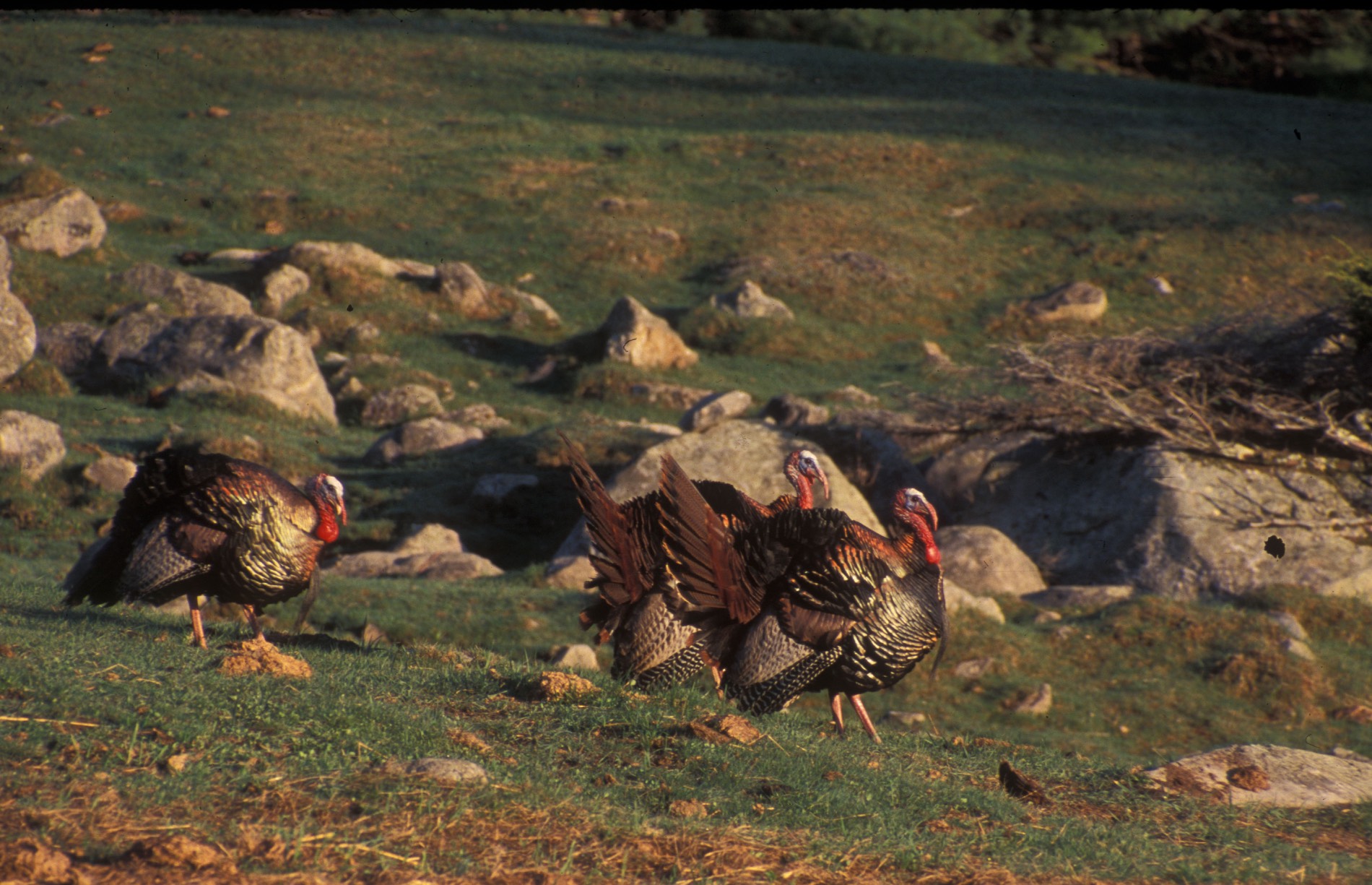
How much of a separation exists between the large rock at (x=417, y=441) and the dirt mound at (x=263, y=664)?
1426 cm

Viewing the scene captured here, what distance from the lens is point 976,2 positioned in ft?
219

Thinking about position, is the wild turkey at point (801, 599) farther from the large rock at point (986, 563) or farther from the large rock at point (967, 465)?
the large rock at point (967, 465)

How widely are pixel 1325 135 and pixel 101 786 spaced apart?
49640mm

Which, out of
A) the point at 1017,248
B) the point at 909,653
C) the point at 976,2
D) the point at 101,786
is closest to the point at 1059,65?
the point at 976,2

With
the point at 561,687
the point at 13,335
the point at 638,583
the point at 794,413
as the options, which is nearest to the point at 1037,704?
the point at 638,583

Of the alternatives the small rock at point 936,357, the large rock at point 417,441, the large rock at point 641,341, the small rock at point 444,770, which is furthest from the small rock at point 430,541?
the small rock at point 936,357

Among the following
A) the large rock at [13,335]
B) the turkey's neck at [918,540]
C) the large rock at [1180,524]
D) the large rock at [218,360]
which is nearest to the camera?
the turkey's neck at [918,540]

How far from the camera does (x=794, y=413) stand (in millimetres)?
22781

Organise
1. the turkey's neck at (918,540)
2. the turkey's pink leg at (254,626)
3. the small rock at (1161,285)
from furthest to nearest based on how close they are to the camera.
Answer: the small rock at (1161,285)
the turkey's pink leg at (254,626)
the turkey's neck at (918,540)

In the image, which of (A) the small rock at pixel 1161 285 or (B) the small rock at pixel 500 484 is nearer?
(B) the small rock at pixel 500 484

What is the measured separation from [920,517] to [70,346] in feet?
69.5

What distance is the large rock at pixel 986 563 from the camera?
1728cm

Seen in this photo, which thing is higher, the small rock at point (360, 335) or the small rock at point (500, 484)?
the small rock at point (360, 335)

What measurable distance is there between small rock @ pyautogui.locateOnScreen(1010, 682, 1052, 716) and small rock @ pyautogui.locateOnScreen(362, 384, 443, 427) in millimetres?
14310
